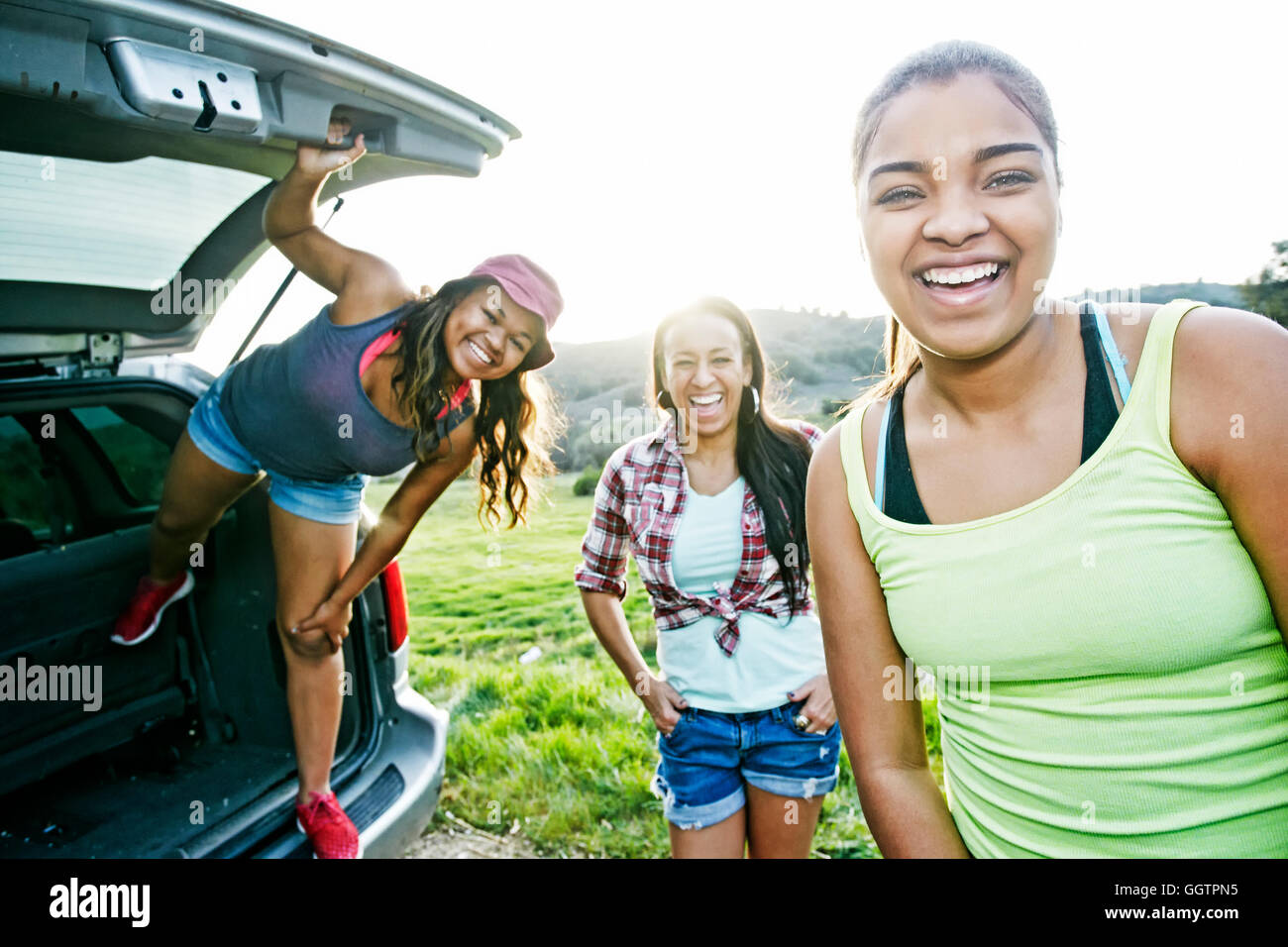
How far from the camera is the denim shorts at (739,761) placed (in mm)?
2035

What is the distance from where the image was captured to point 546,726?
4.00 m

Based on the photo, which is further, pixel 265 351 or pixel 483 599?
pixel 483 599

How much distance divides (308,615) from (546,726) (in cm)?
179

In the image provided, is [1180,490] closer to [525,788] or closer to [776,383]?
[776,383]

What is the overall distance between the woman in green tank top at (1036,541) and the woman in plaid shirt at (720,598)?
0.76m

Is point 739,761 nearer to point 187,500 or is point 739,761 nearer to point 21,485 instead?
point 187,500

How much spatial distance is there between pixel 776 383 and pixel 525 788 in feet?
6.80

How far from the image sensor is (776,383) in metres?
2.57

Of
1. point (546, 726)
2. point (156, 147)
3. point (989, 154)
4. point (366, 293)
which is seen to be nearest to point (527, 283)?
point (366, 293)

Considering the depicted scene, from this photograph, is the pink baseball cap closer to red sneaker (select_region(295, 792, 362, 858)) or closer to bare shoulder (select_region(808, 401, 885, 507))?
bare shoulder (select_region(808, 401, 885, 507))

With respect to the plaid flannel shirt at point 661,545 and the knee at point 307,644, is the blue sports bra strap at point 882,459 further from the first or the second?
the knee at point 307,644
